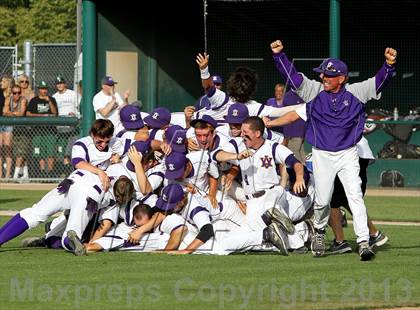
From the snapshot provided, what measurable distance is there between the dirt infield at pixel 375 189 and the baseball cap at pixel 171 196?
364 inches

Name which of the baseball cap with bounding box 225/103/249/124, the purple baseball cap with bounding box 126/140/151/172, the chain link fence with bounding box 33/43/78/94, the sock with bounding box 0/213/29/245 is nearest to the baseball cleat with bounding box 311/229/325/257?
the baseball cap with bounding box 225/103/249/124

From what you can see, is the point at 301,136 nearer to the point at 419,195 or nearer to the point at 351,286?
the point at 419,195

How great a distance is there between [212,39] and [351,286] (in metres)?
14.2

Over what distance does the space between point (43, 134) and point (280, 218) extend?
11.3 meters

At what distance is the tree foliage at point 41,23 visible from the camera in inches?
1316

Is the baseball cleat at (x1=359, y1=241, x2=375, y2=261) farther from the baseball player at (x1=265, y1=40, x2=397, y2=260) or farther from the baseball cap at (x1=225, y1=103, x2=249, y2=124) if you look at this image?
the baseball cap at (x1=225, y1=103, x2=249, y2=124)

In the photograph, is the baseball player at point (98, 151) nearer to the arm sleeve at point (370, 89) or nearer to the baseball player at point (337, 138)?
the baseball player at point (337, 138)

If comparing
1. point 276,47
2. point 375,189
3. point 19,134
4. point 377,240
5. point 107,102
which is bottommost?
point 375,189

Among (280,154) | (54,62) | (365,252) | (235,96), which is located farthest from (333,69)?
(54,62)

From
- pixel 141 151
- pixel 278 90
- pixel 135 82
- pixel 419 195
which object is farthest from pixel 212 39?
pixel 141 151

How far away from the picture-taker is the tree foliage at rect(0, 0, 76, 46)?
3344 centimetres

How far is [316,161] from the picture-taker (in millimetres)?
11062

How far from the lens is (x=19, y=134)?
21.8m

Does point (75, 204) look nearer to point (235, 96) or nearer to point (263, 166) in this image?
point (263, 166)
